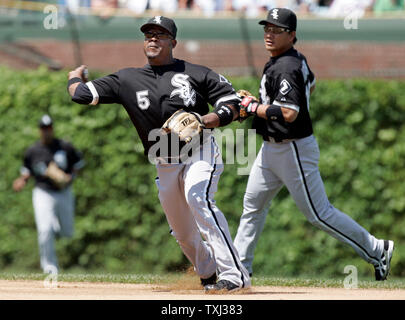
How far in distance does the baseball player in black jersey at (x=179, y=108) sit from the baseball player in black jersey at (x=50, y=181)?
4.92 m

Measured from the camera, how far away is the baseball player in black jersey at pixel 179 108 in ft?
21.7

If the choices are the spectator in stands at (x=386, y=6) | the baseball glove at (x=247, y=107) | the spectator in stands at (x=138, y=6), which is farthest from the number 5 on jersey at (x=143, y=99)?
the spectator in stands at (x=386, y=6)

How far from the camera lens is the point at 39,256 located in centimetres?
1248

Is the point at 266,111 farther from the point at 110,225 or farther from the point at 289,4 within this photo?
the point at 289,4

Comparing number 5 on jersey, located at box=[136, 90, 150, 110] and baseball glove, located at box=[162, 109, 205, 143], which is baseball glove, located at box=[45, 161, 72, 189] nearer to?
number 5 on jersey, located at box=[136, 90, 150, 110]

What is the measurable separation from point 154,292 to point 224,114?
161 cm

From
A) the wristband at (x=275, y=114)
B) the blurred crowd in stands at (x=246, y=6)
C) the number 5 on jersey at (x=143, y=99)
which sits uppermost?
the blurred crowd in stands at (x=246, y=6)

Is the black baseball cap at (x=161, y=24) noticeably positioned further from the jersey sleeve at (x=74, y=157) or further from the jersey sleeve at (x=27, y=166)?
the jersey sleeve at (x=27, y=166)

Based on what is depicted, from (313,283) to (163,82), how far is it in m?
2.55

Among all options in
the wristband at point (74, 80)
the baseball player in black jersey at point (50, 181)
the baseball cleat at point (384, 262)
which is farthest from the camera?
the baseball player in black jersey at point (50, 181)

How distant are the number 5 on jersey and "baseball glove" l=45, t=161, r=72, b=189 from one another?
5.21 m

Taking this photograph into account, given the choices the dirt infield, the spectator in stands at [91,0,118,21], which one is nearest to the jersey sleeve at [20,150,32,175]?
the spectator in stands at [91,0,118,21]

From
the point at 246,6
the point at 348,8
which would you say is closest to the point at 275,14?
the point at 348,8
